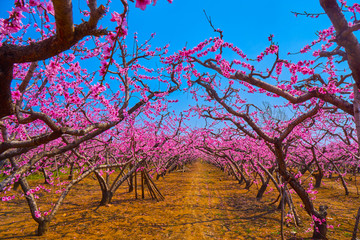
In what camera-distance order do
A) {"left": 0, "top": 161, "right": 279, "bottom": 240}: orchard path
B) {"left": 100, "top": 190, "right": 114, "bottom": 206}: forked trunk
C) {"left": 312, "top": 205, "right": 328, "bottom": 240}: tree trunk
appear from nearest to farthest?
{"left": 312, "top": 205, "right": 328, "bottom": 240}: tree trunk < {"left": 0, "top": 161, "right": 279, "bottom": 240}: orchard path < {"left": 100, "top": 190, "right": 114, "bottom": 206}: forked trunk

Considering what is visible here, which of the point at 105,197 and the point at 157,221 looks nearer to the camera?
the point at 157,221

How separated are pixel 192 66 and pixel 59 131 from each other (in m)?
4.98

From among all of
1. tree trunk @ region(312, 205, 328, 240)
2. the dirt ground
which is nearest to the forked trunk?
the dirt ground

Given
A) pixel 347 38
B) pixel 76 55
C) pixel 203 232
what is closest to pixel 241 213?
pixel 203 232

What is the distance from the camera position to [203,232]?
6672mm

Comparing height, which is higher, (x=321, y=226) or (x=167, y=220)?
(x=321, y=226)

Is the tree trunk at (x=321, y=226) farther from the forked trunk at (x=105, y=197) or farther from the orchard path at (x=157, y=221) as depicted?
the forked trunk at (x=105, y=197)

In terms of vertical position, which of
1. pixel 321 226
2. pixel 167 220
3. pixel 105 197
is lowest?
pixel 167 220

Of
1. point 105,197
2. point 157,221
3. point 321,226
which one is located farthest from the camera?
point 105,197

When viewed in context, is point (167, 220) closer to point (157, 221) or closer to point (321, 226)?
point (157, 221)

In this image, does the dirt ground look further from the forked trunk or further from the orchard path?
the forked trunk

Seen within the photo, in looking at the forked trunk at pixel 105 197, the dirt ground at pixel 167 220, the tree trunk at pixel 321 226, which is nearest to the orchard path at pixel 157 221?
the dirt ground at pixel 167 220

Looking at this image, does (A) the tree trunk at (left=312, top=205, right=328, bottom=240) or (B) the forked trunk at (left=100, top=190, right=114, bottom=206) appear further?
(B) the forked trunk at (left=100, top=190, right=114, bottom=206)

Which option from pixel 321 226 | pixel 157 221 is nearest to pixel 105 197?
pixel 157 221
